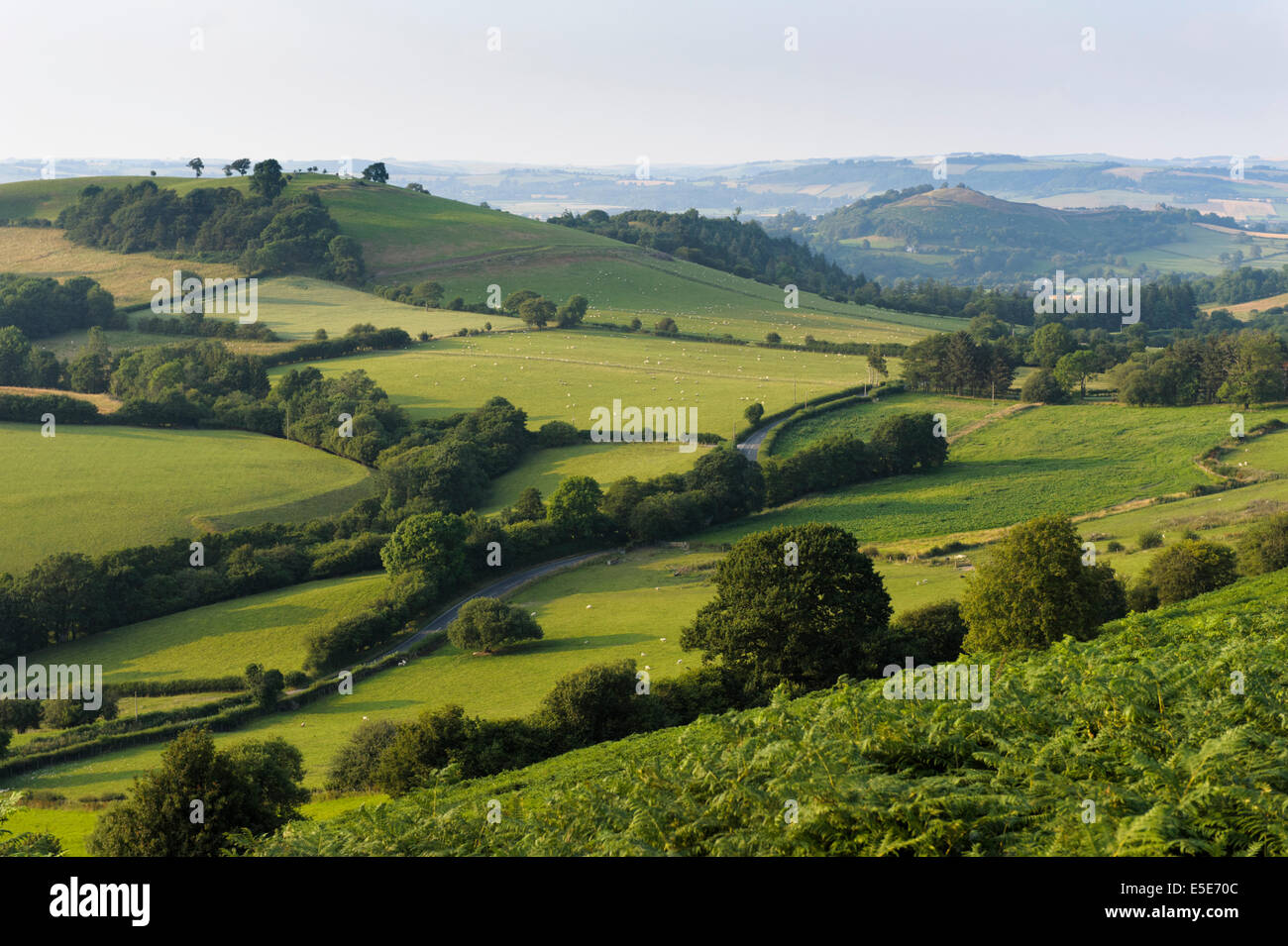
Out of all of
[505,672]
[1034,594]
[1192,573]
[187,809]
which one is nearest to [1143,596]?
[1192,573]

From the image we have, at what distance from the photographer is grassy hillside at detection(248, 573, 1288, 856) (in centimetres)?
1009

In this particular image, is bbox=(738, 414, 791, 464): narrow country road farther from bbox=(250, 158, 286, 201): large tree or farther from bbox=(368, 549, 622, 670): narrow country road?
bbox=(250, 158, 286, 201): large tree

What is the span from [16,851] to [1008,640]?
29.9 metres

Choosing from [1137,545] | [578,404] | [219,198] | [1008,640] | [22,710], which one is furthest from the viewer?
[219,198]

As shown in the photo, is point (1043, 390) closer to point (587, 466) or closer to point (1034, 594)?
point (587, 466)

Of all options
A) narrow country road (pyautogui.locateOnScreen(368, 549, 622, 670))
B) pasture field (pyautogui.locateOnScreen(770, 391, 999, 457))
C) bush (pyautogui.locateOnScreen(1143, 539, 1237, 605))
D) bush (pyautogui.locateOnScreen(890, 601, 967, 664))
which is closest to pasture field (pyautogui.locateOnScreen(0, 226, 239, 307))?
pasture field (pyautogui.locateOnScreen(770, 391, 999, 457))

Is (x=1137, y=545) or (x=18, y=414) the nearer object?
(x=1137, y=545)

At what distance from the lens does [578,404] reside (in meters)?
97.5

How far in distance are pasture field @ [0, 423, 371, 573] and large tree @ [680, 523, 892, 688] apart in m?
42.1

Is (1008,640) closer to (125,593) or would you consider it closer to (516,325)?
(125,593)

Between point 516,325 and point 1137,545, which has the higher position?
point 516,325
